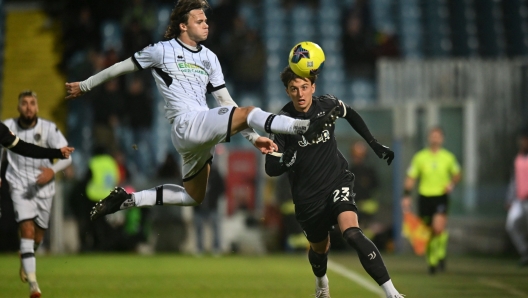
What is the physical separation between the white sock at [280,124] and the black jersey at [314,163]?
0.80 metres

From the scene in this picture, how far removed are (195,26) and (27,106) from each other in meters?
2.69

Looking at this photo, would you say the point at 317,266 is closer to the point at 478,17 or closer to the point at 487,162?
the point at 487,162

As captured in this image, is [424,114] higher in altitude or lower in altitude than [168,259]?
higher

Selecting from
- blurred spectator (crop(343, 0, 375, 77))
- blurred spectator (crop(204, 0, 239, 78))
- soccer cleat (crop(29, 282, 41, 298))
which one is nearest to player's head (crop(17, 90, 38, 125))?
soccer cleat (crop(29, 282, 41, 298))

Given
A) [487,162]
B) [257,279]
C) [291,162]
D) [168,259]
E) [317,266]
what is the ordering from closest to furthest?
[291,162], [317,266], [257,279], [168,259], [487,162]

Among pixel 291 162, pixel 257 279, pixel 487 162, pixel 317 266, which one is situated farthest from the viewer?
pixel 487 162

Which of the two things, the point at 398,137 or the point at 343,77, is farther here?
the point at 343,77

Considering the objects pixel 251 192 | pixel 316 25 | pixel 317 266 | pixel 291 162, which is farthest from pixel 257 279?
pixel 316 25

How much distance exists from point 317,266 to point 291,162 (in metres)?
1.35

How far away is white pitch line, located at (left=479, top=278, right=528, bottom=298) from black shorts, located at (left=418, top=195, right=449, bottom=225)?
194cm

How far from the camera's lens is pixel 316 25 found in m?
21.5

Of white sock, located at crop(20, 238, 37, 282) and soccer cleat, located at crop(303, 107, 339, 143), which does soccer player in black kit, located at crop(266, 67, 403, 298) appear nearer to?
soccer cleat, located at crop(303, 107, 339, 143)

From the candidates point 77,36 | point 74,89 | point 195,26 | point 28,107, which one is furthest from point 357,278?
point 77,36

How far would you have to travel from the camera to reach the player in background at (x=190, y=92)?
24.6ft
